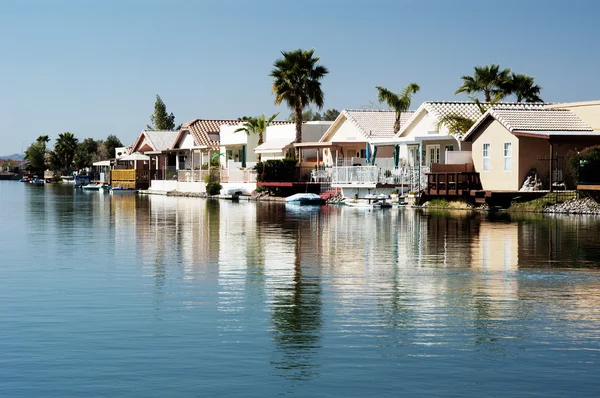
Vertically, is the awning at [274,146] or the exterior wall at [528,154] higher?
the awning at [274,146]

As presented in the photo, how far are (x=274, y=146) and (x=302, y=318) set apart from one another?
202 ft

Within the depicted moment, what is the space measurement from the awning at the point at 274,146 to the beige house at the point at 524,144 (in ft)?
76.2

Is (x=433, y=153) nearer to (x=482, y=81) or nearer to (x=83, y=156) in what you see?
(x=482, y=81)

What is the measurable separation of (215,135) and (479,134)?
43492 mm

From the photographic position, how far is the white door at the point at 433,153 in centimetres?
5972

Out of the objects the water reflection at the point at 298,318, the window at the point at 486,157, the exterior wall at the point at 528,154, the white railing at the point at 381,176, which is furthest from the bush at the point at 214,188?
the water reflection at the point at 298,318

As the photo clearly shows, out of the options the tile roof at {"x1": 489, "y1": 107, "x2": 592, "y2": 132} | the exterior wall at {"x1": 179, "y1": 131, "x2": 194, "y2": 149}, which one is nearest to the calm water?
the tile roof at {"x1": 489, "y1": 107, "x2": 592, "y2": 132}

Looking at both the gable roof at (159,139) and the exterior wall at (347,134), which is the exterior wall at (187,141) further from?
the exterior wall at (347,134)

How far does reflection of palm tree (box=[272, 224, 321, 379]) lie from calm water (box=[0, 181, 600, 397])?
0.13ft

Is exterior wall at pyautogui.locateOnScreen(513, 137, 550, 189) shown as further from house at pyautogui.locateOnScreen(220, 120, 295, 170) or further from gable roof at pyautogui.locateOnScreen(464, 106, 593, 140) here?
house at pyautogui.locateOnScreen(220, 120, 295, 170)

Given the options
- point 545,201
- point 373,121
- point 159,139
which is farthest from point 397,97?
point 159,139

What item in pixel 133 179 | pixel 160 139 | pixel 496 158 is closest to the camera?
pixel 496 158

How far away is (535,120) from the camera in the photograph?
52156mm

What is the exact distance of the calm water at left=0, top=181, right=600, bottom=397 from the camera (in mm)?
11648
